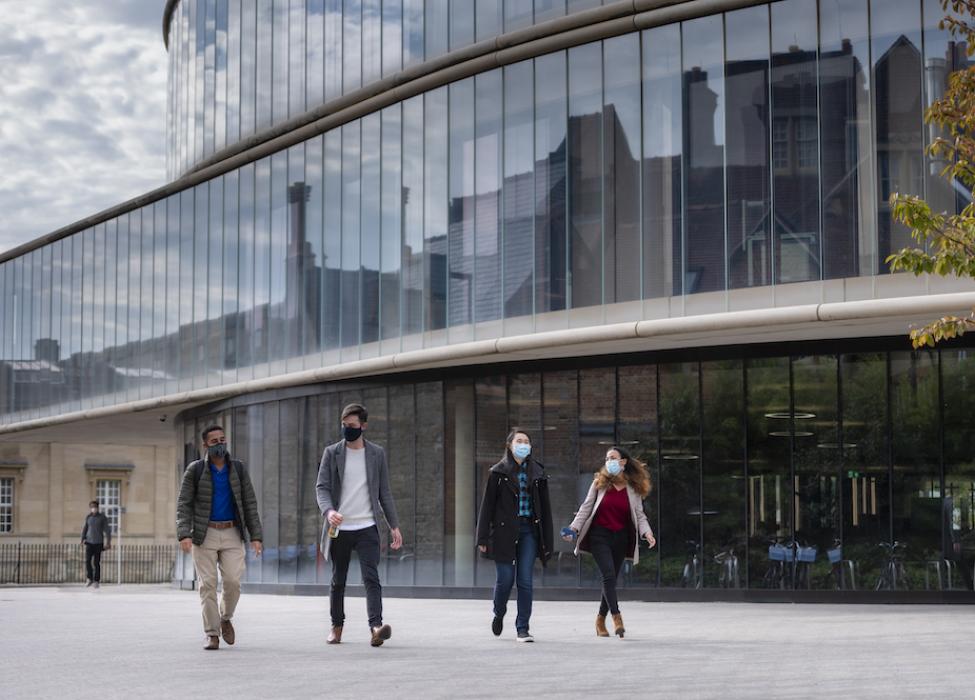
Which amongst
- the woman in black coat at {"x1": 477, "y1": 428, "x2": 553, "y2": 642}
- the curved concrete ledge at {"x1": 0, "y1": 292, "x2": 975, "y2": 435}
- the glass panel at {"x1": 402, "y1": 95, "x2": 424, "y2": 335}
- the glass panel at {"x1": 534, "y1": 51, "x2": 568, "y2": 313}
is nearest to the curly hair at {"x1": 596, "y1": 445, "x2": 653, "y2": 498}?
the woman in black coat at {"x1": 477, "y1": 428, "x2": 553, "y2": 642}

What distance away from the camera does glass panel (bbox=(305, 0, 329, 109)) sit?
30.4 metres

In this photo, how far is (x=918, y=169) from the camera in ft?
70.3

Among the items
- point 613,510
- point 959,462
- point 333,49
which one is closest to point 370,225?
point 333,49

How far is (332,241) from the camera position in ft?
98.5

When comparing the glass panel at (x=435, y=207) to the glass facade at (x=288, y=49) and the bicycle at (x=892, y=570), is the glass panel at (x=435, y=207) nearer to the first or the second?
the glass facade at (x=288, y=49)

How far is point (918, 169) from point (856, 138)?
3.31 ft

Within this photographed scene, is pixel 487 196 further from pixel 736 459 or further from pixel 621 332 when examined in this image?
pixel 736 459

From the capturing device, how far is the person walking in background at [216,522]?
12930mm

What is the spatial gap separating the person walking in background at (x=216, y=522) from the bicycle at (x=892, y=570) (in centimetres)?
1254

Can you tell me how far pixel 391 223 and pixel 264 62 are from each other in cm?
641

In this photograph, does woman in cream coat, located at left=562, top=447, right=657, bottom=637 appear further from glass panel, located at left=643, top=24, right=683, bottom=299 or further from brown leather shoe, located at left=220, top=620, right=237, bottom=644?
glass panel, located at left=643, top=24, right=683, bottom=299

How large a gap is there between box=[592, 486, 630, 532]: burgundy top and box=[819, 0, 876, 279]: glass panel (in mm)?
8216

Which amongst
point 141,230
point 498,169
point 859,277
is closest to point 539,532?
point 859,277

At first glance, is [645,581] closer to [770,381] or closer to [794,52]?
[770,381]
